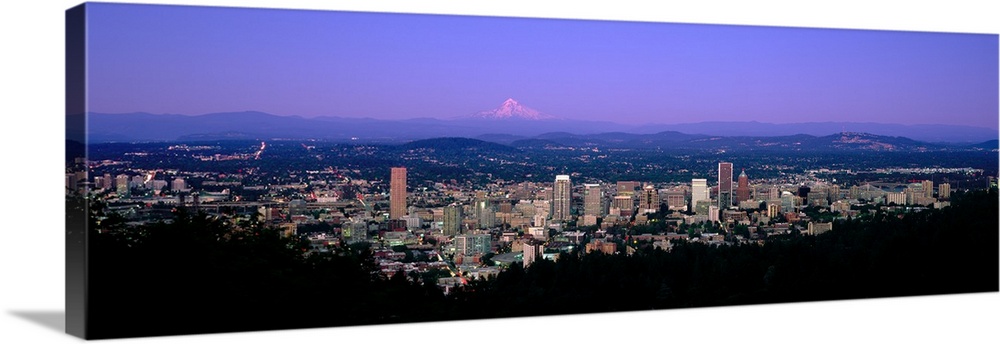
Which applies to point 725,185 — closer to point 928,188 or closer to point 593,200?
point 593,200

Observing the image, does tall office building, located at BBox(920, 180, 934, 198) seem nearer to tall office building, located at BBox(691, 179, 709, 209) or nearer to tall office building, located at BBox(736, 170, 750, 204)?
tall office building, located at BBox(736, 170, 750, 204)

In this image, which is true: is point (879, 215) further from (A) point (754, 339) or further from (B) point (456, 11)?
(B) point (456, 11)

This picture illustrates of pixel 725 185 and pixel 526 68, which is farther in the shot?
pixel 725 185

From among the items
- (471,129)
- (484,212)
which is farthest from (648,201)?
(471,129)

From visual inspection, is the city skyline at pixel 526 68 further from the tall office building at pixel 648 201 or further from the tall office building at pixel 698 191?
the tall office building at pixel 648 201

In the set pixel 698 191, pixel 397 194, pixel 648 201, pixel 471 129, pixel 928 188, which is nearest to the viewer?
pixel 397 194

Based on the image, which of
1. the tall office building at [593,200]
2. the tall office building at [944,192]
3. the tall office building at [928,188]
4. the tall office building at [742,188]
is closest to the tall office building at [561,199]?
the tall office building at [593,200]

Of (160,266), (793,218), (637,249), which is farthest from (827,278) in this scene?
(160,266)
